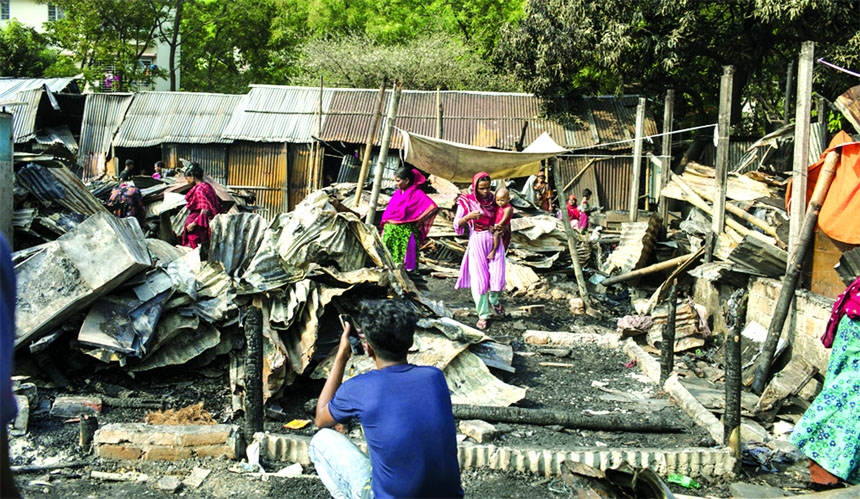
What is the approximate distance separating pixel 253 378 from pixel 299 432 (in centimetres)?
58

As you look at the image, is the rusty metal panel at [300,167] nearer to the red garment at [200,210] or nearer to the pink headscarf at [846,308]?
the red garment at [200,210]

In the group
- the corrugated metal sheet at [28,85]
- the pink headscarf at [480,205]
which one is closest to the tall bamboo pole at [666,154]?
the pink headscarf at [480,205]

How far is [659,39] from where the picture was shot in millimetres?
15586

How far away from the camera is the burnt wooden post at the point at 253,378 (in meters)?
4.90

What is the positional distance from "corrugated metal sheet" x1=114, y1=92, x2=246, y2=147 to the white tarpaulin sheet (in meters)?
9.57

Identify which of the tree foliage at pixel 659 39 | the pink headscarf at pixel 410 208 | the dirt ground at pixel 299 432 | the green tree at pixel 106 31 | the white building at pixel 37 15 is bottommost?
the dirt ground at pixel 299 432

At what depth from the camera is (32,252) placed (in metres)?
6.04

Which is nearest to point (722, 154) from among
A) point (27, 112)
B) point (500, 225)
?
point (500, 225)

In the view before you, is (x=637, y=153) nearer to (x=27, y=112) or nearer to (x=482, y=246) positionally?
(x=482, y=246)

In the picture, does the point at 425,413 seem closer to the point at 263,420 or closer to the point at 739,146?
the point at 263,420

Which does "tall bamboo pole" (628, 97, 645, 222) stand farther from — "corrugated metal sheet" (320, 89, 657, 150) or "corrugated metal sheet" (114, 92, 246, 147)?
"corrugated metal sheet" (114, 92, 246, 147)

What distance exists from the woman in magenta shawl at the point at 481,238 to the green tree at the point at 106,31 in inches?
838

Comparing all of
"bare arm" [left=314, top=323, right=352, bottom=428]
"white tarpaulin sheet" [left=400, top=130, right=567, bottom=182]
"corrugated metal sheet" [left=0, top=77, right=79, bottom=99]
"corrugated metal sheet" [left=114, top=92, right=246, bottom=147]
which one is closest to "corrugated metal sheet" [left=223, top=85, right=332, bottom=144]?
"corrugated metal sheet" [left=114, top=92, right=246, bottom=147]

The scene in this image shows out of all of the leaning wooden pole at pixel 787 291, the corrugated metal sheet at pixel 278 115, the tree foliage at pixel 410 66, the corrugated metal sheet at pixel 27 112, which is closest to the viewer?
the leaning wooden pole at pixel 787 291
